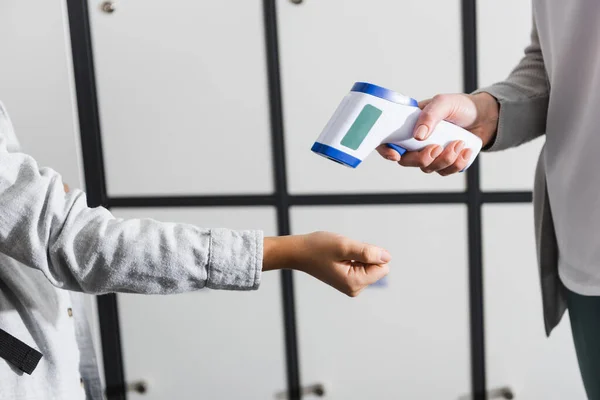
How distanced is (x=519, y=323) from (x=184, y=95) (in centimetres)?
81

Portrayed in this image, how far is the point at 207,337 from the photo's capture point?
1.42 meters

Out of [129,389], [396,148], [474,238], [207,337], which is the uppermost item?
[396,148]

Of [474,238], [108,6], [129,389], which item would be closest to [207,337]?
[129,389]

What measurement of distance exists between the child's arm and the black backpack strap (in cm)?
14

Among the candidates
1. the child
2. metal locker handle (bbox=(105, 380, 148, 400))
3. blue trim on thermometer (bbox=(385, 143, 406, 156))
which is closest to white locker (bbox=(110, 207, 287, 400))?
metal locker handle (bbox=(105, 380, 148, 400))

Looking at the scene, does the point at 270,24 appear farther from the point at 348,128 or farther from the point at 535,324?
the point at 535,324

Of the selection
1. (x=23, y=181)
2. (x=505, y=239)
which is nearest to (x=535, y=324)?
(x=505, y=239)

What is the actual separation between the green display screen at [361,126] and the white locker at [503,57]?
1.81ft

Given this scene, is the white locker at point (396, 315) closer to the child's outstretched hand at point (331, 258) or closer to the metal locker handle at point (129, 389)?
the metal locker handle at point (129, 389)

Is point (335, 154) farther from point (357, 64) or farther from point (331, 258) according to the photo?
point (357, 64)

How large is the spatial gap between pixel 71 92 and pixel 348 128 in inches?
32.9

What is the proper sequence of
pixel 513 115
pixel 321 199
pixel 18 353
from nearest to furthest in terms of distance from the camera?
1. pixel 18 353
2. pixel 513 115
3. pixel 321 199

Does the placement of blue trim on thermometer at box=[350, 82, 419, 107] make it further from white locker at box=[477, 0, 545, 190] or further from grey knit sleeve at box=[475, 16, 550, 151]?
white locker at box=[477, 0, 545, 190]

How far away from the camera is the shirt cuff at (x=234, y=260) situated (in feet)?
2.02
